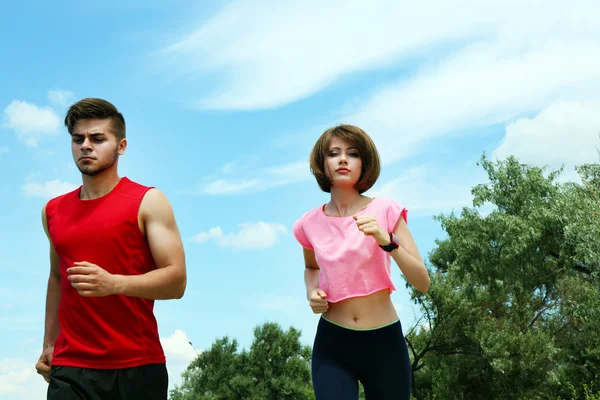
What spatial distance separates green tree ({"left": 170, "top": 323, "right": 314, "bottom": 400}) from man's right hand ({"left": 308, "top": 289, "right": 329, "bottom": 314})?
116ft

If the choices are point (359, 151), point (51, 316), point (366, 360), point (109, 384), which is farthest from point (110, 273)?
point (359, 151)

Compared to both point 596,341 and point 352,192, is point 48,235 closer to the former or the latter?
point 352,192

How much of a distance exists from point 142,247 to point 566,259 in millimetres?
28762

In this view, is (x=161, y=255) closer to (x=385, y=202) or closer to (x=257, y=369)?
(x=385, y=202)

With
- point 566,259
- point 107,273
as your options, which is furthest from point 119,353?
point 566,259

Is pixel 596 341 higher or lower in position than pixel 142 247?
higher

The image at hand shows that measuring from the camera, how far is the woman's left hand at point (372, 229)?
4473mm

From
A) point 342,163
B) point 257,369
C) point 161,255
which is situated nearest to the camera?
point 161,255

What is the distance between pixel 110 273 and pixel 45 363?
100 cm

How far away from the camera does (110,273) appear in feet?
13.4

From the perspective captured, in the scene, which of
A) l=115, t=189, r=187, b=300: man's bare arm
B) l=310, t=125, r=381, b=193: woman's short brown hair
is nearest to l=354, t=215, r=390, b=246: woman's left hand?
l=310, t=125, r=381, b=193: woman's short brown hair

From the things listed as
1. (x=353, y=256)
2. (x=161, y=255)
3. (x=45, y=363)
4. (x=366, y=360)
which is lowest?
(x=366, y=360)

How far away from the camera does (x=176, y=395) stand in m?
44.5

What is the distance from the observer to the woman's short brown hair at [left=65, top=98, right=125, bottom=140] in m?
4.49
